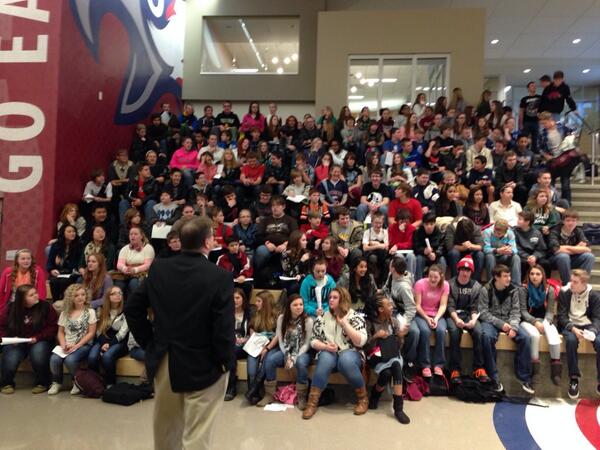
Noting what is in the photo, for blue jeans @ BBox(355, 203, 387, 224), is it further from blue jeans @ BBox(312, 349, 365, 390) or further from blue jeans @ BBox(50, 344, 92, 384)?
blue jeans @ BBox(50, 344, 92, 384)

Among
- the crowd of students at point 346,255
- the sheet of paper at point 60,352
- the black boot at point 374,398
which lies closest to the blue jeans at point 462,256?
the crowd of students at point 346,255

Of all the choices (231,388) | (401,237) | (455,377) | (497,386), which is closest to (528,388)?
(497,386)

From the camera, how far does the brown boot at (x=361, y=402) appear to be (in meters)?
4.29

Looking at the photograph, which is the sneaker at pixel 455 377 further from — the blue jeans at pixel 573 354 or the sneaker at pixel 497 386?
the blue jeans at pixel 573 354

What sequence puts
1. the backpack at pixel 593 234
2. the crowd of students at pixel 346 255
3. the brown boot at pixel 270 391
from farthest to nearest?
the backpack at pixel 593 234, the crowd of students at pixel 346 255, the brown boot at pixel 270 391

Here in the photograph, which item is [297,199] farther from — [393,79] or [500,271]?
[393,79]

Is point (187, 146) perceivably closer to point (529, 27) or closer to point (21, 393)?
point (21, 393)

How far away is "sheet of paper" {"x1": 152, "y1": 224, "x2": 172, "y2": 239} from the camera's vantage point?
21.6ft

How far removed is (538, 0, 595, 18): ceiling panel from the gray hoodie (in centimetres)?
936

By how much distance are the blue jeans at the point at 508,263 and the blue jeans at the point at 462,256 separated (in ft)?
0.30

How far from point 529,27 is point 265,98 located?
7.28 metres

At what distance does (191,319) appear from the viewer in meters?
2.27

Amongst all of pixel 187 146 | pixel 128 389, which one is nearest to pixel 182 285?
pixel 128 389

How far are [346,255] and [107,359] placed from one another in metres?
2.98
